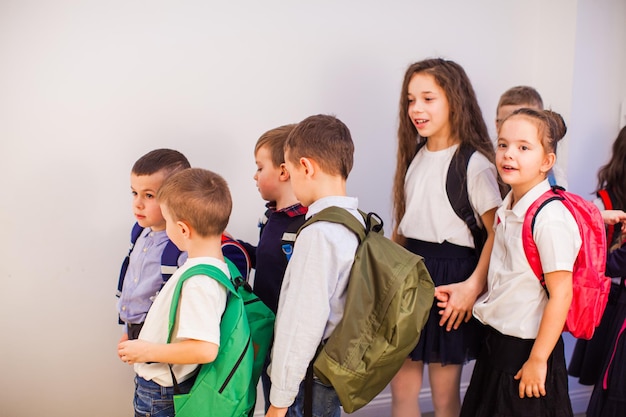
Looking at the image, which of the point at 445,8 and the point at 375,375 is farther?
the point at 445,8

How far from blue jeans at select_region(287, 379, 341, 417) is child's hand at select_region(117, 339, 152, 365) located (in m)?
0.40

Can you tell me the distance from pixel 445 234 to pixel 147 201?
931mm

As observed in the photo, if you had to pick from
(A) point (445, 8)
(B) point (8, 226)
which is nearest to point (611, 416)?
(A) point (445, 8)

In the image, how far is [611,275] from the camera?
1.92 meters

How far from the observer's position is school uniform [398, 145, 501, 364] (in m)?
1.75

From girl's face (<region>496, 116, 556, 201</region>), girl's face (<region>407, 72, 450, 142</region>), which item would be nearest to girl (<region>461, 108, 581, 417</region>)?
girl's face (<region>496, 116, 556, 201</region>)

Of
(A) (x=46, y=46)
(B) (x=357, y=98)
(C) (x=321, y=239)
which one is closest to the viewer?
(C) (x=321, y=239)

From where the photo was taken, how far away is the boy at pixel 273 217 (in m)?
1.74

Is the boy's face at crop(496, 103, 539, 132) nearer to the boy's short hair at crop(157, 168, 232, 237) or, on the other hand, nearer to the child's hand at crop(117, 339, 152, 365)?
the boy's short hair at crop(157, 168, 232, 237)

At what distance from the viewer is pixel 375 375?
1.42 metres

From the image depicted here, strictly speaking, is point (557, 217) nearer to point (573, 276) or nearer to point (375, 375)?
point (573, 276)

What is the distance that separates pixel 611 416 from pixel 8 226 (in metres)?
2.17

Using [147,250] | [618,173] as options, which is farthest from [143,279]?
[618,173]

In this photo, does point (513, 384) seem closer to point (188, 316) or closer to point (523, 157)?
point (523, 157)
